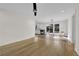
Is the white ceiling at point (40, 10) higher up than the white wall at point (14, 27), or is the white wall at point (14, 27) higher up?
the white ceiling at point (40, 10)

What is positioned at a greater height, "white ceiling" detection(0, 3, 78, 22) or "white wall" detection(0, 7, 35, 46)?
"white ceiling" detection(0, 3, 78, 22)

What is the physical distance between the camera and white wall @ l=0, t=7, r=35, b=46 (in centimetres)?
284

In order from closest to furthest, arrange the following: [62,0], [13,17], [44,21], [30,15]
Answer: [62,0] → [30,15] → [13,17] → [44,21]

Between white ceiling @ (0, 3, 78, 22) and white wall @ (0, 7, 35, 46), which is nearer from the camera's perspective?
white ceiling @ (0, 3, 78, 22)

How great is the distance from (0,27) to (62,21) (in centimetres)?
278

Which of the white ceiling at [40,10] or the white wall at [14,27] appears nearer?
the white ceiling at [40,10]

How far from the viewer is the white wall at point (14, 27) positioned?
284cm

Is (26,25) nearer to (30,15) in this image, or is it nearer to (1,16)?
(30,15)

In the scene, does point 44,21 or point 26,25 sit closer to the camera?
point 26,25

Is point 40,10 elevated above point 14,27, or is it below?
above

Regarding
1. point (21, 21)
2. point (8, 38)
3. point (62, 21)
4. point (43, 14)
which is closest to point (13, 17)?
point (21, 21)

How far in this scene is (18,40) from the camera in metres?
2.98

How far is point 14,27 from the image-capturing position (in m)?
3.12

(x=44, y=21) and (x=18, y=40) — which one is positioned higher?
(x=44, y=21)
